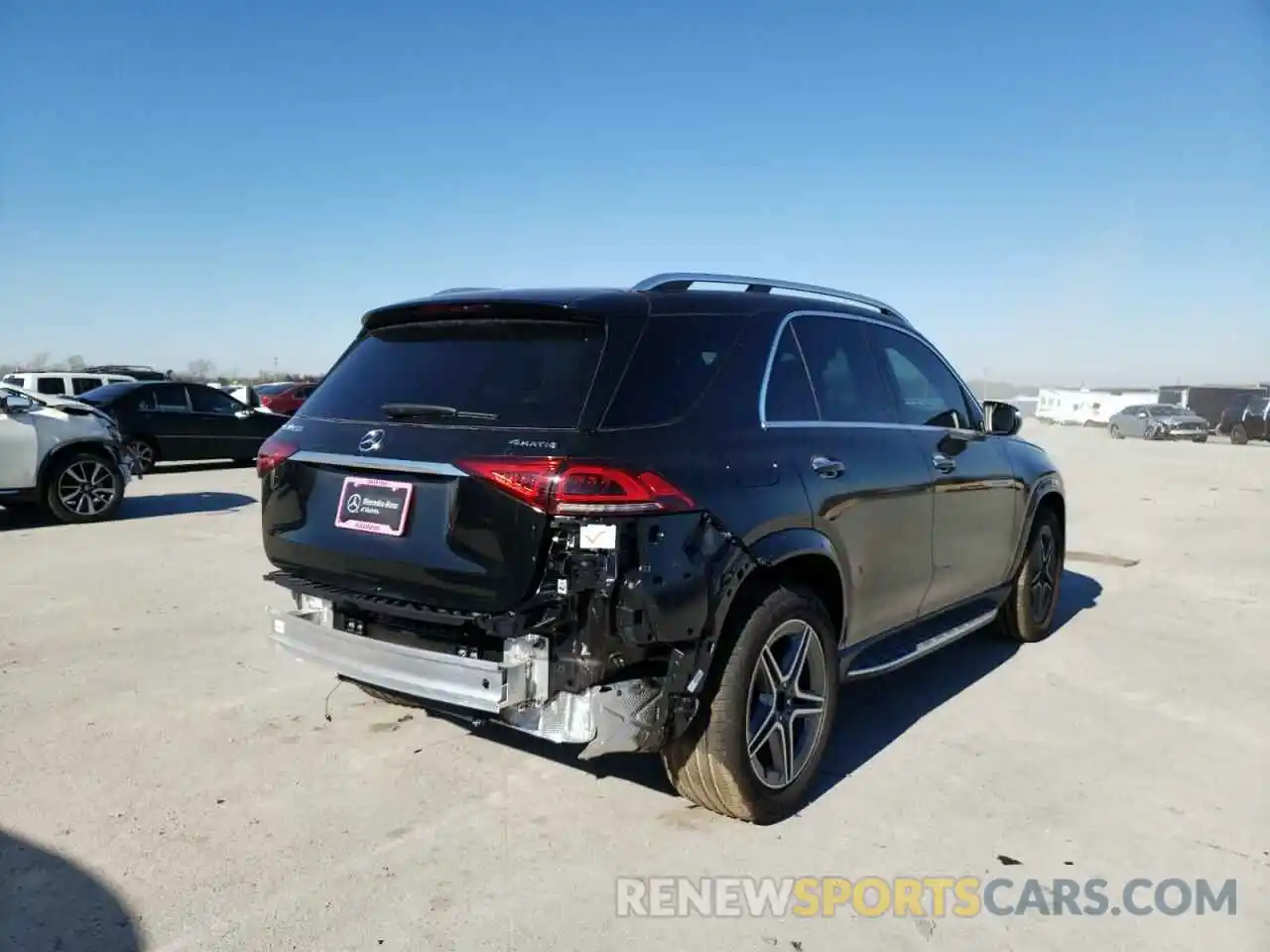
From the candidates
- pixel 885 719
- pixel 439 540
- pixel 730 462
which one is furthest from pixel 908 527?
pixel 439 540

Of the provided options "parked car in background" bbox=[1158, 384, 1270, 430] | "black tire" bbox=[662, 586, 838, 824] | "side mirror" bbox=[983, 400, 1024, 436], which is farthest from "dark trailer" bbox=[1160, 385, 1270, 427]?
"black tire" bbox=[662, 586, 838, 824]

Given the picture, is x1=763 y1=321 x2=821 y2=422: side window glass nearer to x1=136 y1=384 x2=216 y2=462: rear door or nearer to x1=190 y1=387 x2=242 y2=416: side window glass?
x1=136 y1=384 x2=216 y2=462: rear door

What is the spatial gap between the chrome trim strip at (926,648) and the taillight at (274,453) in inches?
93.5

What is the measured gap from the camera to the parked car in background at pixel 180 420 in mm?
14938

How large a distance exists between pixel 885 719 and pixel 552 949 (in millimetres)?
2301

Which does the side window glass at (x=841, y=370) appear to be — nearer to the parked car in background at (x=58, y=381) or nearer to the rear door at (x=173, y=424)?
the rear door at (x=173, y=424)

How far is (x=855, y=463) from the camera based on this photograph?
3779 millimetres

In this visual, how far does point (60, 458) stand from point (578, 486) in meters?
9.22

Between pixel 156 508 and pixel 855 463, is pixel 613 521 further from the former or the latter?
pixel 156 508

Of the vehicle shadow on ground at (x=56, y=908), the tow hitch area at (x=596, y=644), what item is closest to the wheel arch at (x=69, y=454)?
the vehicle shadow on ground at (x=56, y=908)

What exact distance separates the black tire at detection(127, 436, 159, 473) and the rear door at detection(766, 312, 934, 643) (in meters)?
14.0

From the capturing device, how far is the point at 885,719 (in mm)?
4406

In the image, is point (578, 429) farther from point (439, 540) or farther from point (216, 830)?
point (216, 830)

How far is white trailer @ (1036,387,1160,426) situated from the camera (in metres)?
48.5
